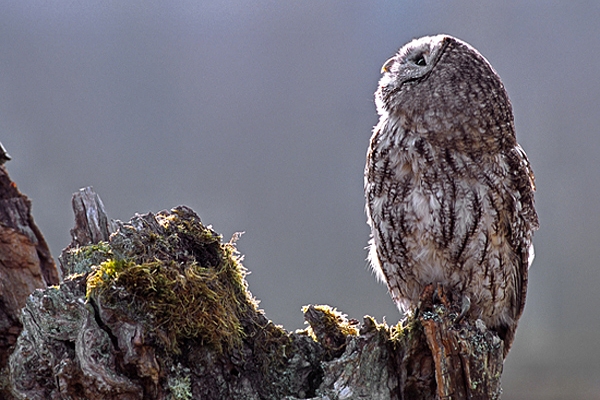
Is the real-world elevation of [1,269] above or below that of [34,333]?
above

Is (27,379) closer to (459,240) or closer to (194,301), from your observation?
(194,301)

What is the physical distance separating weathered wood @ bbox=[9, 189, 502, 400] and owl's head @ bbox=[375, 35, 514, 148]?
711mm

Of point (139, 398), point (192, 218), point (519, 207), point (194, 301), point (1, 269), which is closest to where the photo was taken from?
point (139, 398)

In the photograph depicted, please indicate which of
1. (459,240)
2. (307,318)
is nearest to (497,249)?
(459,240)

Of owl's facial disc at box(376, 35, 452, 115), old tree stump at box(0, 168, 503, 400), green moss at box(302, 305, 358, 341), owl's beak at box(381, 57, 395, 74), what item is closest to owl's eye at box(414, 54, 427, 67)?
owl's facial disc at box(376, 35, 452, 115)

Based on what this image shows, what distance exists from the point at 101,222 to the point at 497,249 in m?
1.60

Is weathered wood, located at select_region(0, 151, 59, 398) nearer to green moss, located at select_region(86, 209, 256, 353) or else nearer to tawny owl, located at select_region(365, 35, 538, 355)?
green moss, located at select_region(86, 209, 256, 353)

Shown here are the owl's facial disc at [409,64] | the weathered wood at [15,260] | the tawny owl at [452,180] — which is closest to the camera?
the tawny owl at [452,180]

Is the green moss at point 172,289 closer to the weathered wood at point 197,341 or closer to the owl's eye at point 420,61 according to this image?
the weathered wood at point 197,341

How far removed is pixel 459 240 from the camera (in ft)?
7.63

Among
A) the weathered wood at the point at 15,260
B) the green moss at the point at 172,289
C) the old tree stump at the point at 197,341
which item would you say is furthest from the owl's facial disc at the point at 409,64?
the weathered wood at the point at 15,260

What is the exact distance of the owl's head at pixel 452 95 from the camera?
2.31 metres

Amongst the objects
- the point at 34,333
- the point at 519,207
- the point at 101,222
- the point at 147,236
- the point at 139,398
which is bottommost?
the point at 139,398

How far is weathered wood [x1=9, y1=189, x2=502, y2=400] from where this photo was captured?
5.82 feet
